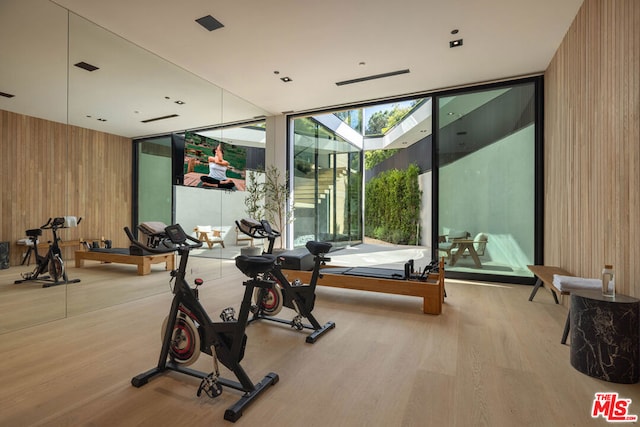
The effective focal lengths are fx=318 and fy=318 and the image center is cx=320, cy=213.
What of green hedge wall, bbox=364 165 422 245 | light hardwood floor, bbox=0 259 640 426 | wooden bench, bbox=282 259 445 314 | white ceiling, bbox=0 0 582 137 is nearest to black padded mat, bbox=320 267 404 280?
wooden bench, bbox=282 259 445 314

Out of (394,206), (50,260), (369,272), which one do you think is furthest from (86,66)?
(394,206)

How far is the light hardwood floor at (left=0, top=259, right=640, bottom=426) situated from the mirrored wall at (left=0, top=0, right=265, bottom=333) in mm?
328

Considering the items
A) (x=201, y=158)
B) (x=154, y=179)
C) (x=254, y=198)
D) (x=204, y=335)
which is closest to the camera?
(x=204, y=335)

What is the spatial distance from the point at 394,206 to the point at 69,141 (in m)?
9.55

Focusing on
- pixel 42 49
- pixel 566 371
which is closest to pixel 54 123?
pixel 42 49

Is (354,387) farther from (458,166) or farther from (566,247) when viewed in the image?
(458,166)

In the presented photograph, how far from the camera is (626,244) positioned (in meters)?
2.51

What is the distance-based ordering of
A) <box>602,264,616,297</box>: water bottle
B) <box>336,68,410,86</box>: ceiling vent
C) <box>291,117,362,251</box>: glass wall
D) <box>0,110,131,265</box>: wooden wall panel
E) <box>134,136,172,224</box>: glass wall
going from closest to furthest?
<box>602,264,616,297</box>: water bottle, <box>0,110,131,265</box>: wooden wall panel, <box>134,136,172,224</box>: glass wall, <box>336,68,410,86</box>: ceiling vent, <box>291,117,362,251</box>: glass wall

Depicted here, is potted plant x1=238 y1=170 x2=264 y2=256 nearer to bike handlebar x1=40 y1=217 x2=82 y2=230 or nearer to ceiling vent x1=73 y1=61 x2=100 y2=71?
bike handlebar x1=40 y1=217 x2=82 y2=230

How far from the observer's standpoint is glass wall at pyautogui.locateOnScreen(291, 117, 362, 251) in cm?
735

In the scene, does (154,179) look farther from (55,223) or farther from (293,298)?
(293,298)

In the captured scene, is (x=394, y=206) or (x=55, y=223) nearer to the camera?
(x=55, y=223)

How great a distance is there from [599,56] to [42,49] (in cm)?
Result: 567

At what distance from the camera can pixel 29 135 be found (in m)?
Result: 3.30
